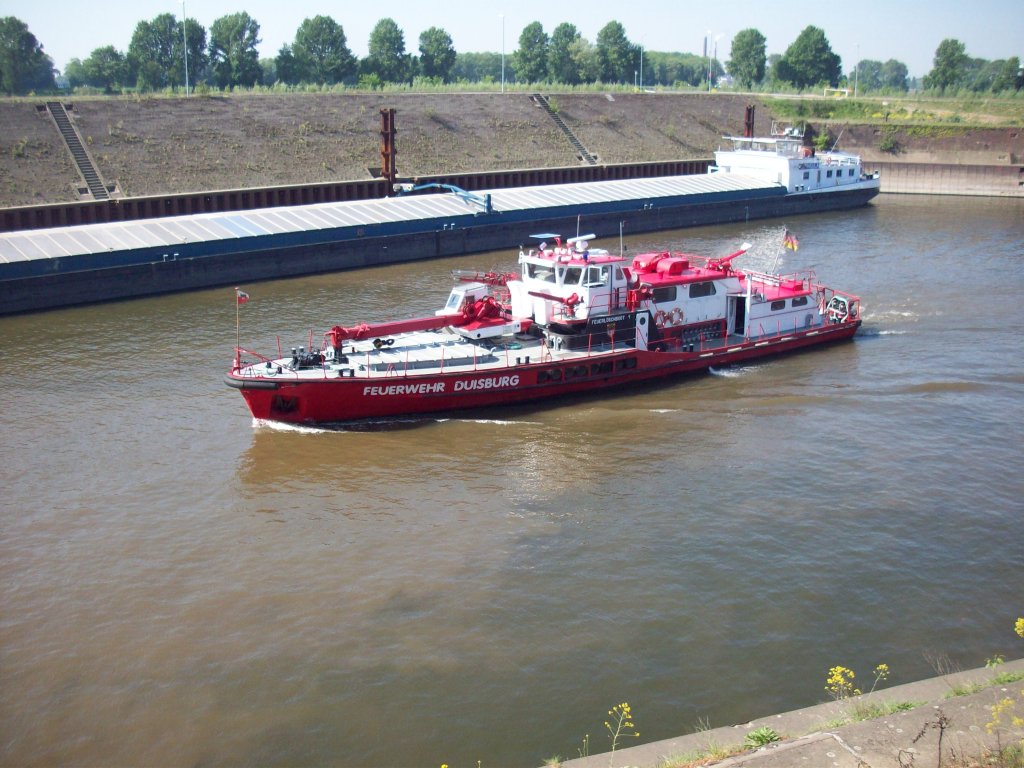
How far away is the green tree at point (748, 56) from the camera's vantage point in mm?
129125

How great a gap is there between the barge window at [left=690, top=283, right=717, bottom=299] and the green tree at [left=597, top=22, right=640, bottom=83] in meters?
91.6

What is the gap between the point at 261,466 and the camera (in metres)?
23.2

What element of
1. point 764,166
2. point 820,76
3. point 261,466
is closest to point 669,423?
point 261,466

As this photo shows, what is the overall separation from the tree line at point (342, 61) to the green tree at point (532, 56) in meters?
0.12

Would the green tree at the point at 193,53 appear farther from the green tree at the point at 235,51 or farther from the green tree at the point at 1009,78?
the green tree at the point at 1009,78

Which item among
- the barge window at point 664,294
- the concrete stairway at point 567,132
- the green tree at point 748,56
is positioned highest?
the green tree at point 748,56

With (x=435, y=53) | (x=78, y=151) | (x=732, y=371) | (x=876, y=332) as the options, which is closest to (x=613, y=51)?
(x=435, y=53)

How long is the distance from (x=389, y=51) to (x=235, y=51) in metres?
18.9

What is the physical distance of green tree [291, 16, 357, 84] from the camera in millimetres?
99000

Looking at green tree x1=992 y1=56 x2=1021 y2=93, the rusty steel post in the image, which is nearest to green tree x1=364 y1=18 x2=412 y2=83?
the rusty steel post

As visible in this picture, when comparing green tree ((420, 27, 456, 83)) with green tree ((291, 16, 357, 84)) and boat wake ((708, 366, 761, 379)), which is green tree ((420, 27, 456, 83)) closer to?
green tree ((291, 16, 357, 84))

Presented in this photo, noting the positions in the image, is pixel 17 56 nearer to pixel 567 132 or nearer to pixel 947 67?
pixel 567 132

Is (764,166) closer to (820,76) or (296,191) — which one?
(296,191)

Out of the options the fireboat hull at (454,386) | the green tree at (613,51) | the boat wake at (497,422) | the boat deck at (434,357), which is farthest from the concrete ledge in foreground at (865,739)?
the green tree at (613,51)
